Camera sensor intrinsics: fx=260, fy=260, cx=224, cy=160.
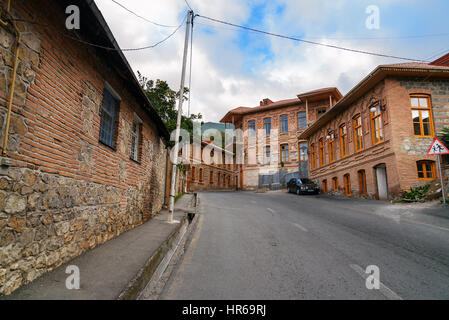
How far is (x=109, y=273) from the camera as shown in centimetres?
419

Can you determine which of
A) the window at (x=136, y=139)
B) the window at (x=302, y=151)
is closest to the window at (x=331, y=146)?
the window at (x=302, y=151)

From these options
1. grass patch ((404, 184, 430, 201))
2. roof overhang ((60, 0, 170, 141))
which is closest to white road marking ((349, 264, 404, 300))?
roof overhang ((60, 0, 170, 141))

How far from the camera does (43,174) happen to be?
156 inches

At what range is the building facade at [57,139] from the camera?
130 inches

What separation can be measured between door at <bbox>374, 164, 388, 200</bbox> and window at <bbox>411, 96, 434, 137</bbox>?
2.60m

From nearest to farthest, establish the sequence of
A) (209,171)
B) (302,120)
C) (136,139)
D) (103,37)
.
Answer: (103,37)
(136,139)
(302,120)
(209,171)

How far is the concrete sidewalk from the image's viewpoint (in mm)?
3361

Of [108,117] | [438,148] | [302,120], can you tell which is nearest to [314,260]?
[108,117]

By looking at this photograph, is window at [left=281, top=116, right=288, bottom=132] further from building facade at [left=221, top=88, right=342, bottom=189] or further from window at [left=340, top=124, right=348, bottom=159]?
window at [left=340, top=124, right=348, bottom=159]

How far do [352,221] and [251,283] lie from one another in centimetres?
620

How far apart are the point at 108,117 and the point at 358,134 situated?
16.2 metres

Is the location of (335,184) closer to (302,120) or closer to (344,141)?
(344,141)
